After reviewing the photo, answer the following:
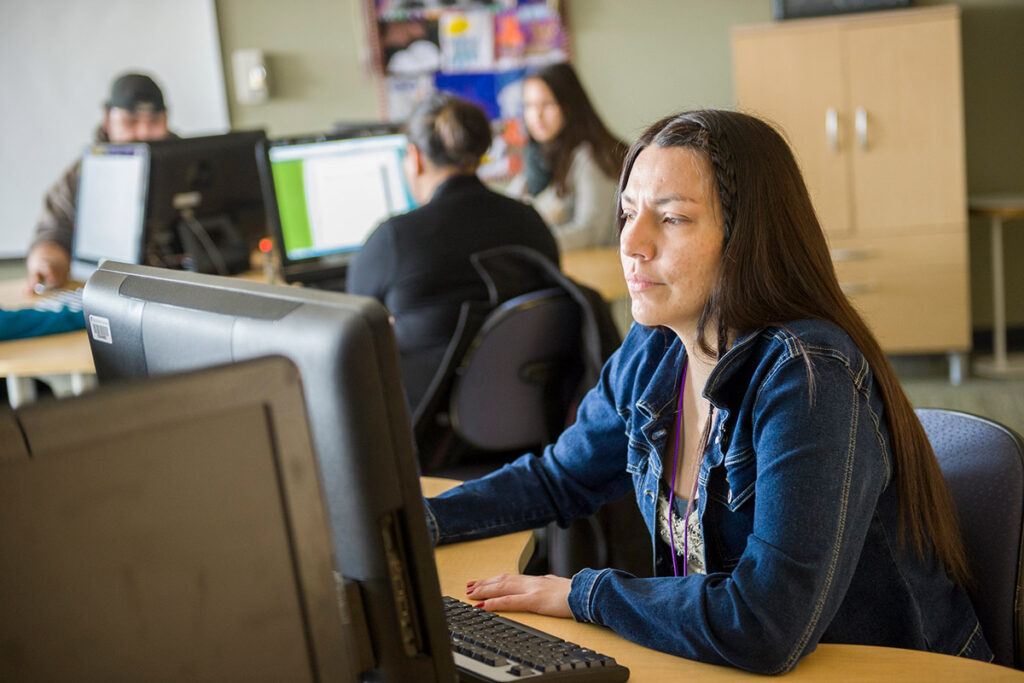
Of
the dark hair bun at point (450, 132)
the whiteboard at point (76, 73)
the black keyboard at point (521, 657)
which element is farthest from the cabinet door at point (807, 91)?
the black keyboard at point (521, 657)

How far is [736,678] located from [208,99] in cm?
462

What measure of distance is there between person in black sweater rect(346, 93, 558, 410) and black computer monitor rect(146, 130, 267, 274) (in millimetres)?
754

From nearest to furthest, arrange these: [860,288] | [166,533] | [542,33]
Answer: [166,533] < [860,288] < [542,33]

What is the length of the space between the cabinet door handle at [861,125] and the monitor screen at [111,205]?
9.24 ft

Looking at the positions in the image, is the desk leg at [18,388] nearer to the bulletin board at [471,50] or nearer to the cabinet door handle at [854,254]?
the bulletin board at [471,50]

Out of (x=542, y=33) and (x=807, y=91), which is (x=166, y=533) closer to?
(x=807, y=91)

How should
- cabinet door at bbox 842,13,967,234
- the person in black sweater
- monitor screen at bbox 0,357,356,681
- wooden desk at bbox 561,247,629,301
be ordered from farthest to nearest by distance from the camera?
cabinet door at bbox 842,13,967,234, wooden desk at bbox 561,247,629,301, the person in black sweater, monitor screen at bbox 0,357,356,681

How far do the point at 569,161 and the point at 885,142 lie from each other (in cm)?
147

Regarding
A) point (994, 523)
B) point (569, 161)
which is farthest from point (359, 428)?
point (569, 161)

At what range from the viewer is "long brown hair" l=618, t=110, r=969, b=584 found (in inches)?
45.2

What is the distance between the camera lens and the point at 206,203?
129 inches

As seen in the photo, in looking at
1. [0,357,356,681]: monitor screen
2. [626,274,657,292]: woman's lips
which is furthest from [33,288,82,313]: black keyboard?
[0,357,356,681]: monitor screen

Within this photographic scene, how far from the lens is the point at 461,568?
1291 mm

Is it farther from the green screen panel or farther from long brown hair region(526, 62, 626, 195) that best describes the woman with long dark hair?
long brown hair region(526, 62, 626, 195)
